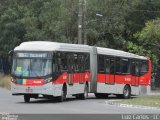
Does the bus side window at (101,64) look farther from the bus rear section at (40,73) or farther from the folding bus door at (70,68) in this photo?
the bus rear section at (40,73)

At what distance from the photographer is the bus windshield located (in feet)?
97.7

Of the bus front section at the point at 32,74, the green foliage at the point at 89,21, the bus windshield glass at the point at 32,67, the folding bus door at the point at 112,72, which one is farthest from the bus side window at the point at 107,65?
the green foliage at the point at 89,21

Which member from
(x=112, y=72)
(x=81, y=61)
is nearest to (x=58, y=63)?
(x=81, y=61)

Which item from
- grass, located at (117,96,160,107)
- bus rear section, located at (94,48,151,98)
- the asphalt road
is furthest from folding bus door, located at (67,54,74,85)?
bus rear section, located at (94,48,151,98)

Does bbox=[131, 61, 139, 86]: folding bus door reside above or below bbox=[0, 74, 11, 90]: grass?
above

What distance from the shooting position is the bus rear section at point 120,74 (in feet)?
120

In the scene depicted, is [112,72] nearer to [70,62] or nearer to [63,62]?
[70,62]

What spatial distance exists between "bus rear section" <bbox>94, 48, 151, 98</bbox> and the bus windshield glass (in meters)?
6.61

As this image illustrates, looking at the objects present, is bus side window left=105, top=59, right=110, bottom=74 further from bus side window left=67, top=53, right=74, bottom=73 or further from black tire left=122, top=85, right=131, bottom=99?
bus side window left=67, top=53, right=74, bottom=73

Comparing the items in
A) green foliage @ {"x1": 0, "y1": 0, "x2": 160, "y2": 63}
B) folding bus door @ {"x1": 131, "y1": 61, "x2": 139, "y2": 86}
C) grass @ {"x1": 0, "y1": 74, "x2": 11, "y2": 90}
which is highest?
green foliage @ {"x1": 0, "y1": 0, "x2": 160, "y2": 63}

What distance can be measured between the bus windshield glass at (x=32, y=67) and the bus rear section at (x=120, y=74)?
6.61 m

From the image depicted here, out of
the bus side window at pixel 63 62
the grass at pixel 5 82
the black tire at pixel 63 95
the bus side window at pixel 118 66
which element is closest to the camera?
the black tire at pixel 63 95

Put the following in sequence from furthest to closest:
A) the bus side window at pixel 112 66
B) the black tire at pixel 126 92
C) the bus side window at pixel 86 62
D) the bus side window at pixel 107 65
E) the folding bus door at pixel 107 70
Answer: the black tire at pixel 126 92 < the bus side window at pixel 112 66 < the bus side window at pixel 107 65 < the folding bus door at pixel 107 70 < the bus side window at pixel 86 62

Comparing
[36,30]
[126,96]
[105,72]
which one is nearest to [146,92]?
[126,96]
